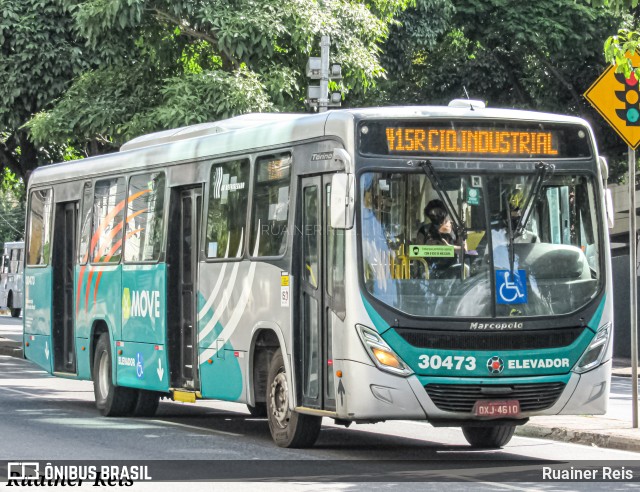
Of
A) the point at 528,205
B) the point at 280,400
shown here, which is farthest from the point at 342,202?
the point at 280,400

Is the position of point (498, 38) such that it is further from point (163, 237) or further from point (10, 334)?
point (163, 237)


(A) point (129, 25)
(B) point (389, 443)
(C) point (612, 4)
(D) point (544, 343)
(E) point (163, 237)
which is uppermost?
(A) point (129, 25)

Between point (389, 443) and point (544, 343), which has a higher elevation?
point (544, 343)

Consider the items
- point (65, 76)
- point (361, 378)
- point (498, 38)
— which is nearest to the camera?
point (361, 378)

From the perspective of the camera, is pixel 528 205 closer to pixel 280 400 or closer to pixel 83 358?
pixel 280 400

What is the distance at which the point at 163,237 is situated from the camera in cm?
1622

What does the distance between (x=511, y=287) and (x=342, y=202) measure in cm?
163

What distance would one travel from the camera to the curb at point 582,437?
13569 mm

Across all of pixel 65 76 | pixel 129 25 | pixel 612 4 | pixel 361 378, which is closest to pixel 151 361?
pixel 361 378

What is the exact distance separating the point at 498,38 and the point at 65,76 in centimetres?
1067

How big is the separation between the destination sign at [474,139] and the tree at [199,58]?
960 centimetres

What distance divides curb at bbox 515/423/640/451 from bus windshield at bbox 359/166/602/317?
1.80 m

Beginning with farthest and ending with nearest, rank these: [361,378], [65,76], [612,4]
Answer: [65,76] → [612,4] → [361,378]

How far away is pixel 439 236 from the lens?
12.2m
